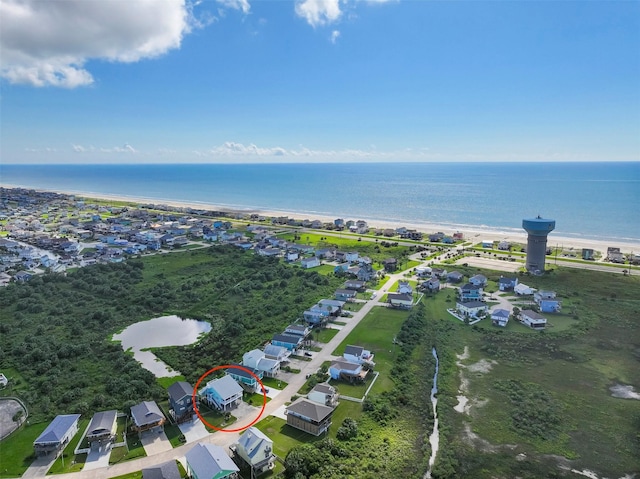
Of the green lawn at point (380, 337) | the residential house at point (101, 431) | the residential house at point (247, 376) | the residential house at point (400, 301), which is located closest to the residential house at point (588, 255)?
the residential house at point (400, 301)

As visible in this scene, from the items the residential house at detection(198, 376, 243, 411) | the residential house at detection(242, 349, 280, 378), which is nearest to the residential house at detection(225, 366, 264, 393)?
the residential house at detection(242, 349, 280, 378)

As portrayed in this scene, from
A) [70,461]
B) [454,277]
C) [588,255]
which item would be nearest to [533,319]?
[454,277]

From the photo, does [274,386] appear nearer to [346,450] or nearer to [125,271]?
[346,450]

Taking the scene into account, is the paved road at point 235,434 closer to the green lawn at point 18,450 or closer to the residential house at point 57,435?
the residential house at point 57,435

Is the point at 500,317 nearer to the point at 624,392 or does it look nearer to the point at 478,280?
the point at 478,280

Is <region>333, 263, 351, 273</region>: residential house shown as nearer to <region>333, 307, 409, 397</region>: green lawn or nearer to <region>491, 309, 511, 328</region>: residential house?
<region>333, 307, 409, 397</region>: green lawn
